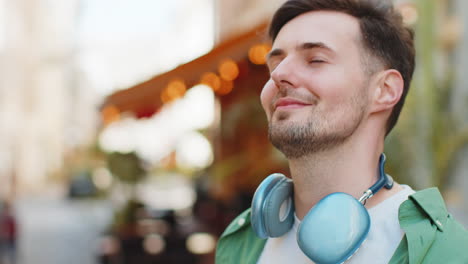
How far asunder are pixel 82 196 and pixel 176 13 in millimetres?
15524

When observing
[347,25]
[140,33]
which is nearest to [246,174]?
[347,25]

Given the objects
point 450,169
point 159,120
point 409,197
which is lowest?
point 159,120

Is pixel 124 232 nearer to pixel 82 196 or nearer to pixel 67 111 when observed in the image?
A: pixel 82 196

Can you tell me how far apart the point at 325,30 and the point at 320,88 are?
163 millimetres

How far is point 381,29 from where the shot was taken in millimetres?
1416

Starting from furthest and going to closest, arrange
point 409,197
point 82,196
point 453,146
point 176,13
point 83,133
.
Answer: point 83,133
point 176,13
point 82,196
point 453,146
point 409,197

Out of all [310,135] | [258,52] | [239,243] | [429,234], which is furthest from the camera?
[258,52]

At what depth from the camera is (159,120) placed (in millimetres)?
9047

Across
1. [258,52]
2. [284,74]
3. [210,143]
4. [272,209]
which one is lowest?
[210,143]

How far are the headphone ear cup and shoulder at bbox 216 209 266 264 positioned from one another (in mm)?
148

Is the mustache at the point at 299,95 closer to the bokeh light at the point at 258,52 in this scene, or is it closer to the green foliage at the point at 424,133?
the green foliage at the point at 424,133

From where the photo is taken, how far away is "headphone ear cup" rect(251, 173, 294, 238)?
1.45m

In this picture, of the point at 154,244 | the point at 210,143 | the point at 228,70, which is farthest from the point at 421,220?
the point at 210,143

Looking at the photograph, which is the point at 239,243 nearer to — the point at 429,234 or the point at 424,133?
the point at 429,234
